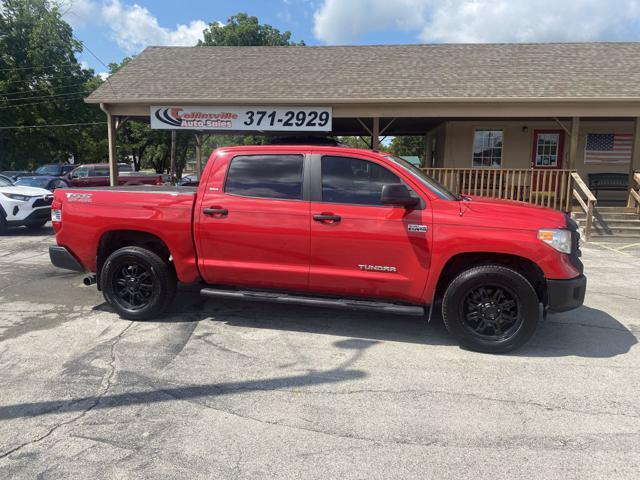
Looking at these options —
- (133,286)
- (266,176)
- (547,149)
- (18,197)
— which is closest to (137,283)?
(133,286)

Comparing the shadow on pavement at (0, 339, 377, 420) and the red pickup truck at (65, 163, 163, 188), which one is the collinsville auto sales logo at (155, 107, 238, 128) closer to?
the red pickup truck at (65, 163, 163, 188)

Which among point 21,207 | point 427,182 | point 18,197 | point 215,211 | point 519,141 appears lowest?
point 21,207

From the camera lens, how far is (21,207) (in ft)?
36.0

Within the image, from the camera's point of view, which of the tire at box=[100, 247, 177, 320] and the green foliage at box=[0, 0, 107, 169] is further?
the green foliage at box=[0, 0, 107, 169]

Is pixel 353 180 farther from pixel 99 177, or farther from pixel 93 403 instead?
pixel 99 177

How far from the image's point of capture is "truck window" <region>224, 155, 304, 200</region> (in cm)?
467

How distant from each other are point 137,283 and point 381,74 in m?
10.9

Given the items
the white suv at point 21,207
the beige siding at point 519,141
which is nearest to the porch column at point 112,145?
the white suv at point 21,207

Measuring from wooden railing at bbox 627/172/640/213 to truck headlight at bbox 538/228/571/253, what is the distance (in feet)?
31.6

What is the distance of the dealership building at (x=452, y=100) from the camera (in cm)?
1202

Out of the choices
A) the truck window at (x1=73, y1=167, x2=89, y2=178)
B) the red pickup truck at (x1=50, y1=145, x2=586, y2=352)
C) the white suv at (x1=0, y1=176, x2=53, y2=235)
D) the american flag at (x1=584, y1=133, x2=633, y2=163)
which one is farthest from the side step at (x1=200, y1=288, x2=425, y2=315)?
the truck window at (x1=73, y1=167, x2=89, y2=178)

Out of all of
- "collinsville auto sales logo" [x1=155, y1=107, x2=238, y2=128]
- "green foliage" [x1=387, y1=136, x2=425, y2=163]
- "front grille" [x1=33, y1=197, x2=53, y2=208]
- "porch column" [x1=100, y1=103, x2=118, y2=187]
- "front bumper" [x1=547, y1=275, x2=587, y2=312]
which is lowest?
"front bumper" [x1=547, y1=275, x2=587, y2=312]

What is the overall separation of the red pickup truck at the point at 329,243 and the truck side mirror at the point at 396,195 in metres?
0.01

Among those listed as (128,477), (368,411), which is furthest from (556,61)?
(128,477)
